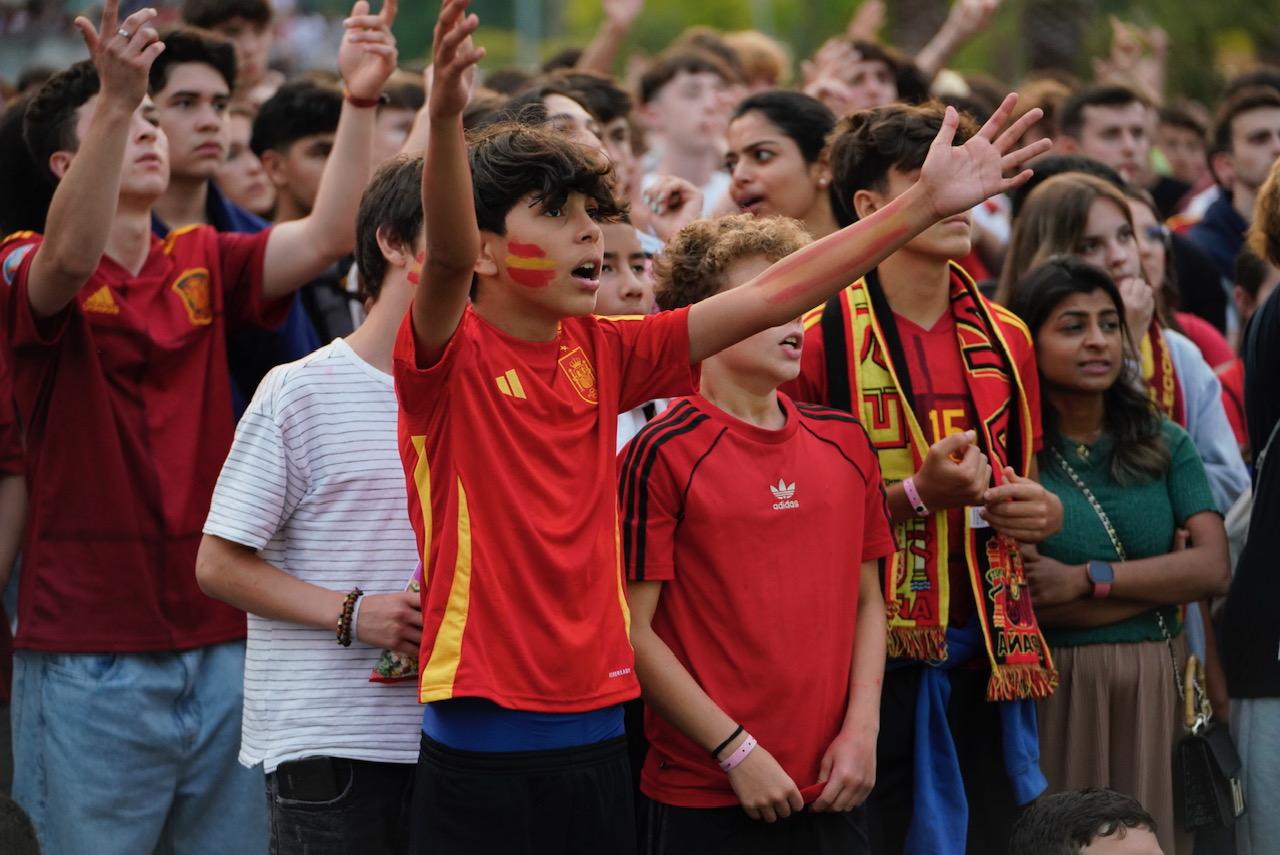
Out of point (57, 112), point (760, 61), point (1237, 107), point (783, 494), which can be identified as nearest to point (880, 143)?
point (783, 494)

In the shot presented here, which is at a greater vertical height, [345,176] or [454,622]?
[345,176]

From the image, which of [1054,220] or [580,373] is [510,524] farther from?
[1054,220]

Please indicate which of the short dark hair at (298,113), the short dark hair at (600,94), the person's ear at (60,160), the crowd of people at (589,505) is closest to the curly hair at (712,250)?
the crowd of people at (589,505)

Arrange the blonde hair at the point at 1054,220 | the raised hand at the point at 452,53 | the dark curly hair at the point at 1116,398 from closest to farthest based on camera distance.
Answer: the raised hand at the point at 452,53 → the dark curly hair at the point at 1116,398 → the blonde hair at the point at 1054,220

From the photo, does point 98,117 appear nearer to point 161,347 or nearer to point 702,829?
point 161,347

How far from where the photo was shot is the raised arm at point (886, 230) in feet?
10.8

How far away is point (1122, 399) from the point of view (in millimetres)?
4902

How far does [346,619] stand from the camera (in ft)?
12.5

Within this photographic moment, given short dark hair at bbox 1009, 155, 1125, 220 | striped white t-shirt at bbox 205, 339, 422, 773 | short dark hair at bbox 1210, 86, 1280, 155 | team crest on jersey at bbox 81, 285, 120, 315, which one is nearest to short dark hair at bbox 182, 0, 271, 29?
team crest on jersey at bbox 81, 285, 120, 315

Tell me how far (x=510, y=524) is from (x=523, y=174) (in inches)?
28.1

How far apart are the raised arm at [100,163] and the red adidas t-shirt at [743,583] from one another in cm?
140

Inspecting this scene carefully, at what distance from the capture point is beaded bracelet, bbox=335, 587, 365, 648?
3.79 meters

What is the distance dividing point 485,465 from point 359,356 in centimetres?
82

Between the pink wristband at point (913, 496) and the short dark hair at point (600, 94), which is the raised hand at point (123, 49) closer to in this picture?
the pink wristband at point (913, 496)
